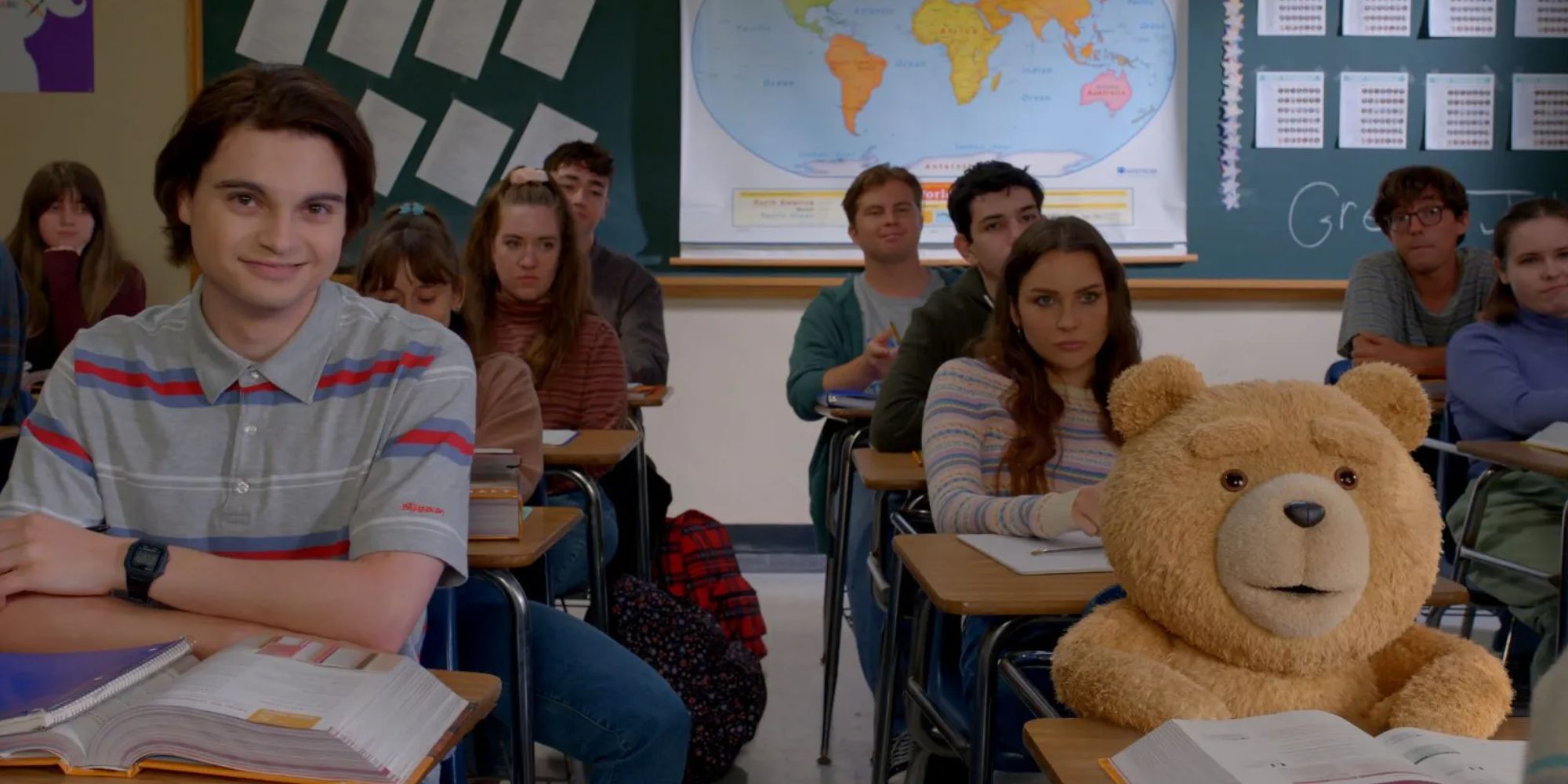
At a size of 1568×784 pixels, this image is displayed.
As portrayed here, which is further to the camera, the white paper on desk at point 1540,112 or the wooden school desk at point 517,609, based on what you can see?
the white paper on desk at point 1540,112

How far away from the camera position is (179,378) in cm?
138

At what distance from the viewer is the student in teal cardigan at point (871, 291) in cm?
366

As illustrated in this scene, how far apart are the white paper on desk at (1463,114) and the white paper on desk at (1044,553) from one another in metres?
3.54

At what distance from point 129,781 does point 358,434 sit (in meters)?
0.52

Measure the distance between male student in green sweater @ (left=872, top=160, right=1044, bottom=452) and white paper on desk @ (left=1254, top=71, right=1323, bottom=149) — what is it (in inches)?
68.3

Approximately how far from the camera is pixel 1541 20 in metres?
4.62

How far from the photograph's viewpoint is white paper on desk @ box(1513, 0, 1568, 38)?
4.61 meters

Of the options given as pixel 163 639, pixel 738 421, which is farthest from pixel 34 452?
pixel 738 421

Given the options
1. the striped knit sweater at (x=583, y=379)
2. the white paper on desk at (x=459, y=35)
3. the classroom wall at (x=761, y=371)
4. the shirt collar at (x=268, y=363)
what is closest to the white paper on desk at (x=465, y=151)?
the white paper on desk at (x=459, y=35)

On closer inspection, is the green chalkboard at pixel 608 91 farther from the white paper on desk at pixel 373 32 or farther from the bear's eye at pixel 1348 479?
the bear's eye at pixel 1348 479

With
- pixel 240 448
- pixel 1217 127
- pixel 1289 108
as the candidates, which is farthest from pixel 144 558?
pixel 1289 108

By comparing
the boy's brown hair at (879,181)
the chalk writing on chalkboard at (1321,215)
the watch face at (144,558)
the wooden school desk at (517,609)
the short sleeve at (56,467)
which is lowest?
the wooden school desk at (517,609)

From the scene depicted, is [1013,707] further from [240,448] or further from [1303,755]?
[240,448]

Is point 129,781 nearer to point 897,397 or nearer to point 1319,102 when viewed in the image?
point 897,397
